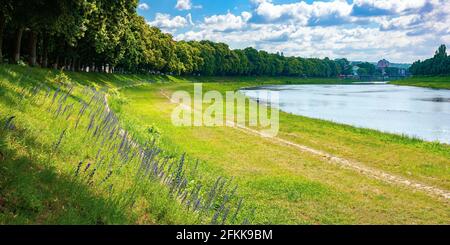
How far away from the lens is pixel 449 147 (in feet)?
87.1

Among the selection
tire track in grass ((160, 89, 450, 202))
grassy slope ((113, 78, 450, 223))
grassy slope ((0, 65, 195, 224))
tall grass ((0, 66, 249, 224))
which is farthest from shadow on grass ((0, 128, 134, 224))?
tire track in grass ((160, 89, 450, 202))

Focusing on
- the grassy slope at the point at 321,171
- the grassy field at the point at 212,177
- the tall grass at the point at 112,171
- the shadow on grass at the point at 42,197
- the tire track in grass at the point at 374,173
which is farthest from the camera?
the tire track in grass at the point at 374,173

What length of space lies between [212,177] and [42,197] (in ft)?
32.5

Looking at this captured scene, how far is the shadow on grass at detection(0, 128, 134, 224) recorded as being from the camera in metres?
6.74

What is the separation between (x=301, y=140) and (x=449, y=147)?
8.70m

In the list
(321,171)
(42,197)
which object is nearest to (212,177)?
(321,171)

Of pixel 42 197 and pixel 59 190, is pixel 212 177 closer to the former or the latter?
pixel 59 190

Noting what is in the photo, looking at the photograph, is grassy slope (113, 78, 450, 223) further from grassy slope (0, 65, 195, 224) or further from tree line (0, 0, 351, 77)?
tree line (0, 0, 351, 77)

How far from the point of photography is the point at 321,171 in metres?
19.3

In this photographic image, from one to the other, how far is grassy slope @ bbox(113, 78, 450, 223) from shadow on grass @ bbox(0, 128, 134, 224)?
5.66 metres

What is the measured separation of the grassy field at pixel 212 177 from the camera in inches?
303

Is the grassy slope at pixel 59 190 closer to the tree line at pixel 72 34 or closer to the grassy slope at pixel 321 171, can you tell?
the grassy slope at pixel 321 171

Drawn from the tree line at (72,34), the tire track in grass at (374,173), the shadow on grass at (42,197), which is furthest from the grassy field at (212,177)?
the tree line at (72,34)

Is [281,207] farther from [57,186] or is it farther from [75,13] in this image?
[75,13]
